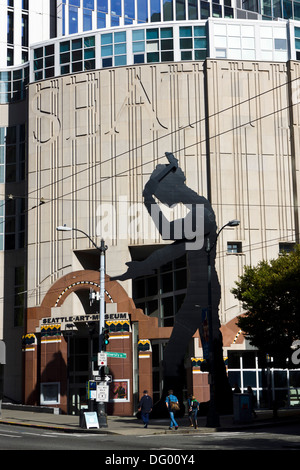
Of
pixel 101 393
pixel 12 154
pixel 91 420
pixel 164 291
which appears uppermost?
pixel 12 154

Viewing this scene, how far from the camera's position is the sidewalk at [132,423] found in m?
32.6

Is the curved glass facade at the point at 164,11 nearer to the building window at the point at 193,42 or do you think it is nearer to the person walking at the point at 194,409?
the building window at the point at 193,42

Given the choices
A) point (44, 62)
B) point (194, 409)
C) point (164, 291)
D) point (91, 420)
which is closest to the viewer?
point (194, 409)

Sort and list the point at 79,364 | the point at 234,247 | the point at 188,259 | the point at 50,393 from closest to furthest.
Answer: the point at 188,259 → the point at 50,393 → the point at 234,247 → the point at 79,364

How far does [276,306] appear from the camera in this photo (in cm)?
3819

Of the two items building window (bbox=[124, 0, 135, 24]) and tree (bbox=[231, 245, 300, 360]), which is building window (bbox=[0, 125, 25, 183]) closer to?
building window (bbox=[124, 0, 135, 24])

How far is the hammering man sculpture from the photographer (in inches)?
1730

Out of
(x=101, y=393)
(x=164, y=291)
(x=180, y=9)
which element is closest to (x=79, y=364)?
(x=164, y=291)

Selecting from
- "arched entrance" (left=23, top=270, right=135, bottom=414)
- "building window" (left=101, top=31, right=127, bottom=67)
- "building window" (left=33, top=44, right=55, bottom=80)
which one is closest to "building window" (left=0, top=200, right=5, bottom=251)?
"arched entrance" (left=23, top=270, right=135, bottom=414)

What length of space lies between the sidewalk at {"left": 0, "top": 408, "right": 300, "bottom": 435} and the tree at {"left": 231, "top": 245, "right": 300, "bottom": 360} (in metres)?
4.00

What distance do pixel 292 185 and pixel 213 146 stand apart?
20.9 ft

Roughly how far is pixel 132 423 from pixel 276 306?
987 cm

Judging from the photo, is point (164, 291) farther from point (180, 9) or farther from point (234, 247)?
point (180, 9)
